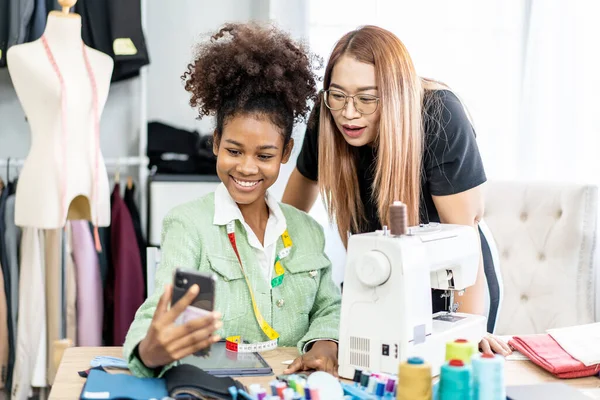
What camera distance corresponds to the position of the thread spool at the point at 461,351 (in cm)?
126

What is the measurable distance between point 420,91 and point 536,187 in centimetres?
98

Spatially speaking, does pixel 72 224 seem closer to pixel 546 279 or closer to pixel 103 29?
pixel 103 29

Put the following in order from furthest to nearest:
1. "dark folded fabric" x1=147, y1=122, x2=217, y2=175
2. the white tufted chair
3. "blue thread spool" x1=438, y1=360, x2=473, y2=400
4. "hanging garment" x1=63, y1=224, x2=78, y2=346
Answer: "dark folded fabric" x1=147, y1=122, x2=217, y2=175, "hanging garment" x1=63, y1=224, x2=78, y2=346, the white tufted chair, "blue thread spool" x1=438, y1=360, x2=473, y2=400

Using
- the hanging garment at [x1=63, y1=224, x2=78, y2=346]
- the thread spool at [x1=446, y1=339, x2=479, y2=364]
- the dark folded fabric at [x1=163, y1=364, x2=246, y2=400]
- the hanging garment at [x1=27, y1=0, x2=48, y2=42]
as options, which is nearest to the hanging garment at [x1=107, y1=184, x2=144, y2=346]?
the hanging garment at [x1=63, y1=224, x2=78, y2=346]

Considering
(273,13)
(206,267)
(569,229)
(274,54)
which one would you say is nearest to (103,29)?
(273,13)

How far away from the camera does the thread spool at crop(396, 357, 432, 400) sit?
1179 mm

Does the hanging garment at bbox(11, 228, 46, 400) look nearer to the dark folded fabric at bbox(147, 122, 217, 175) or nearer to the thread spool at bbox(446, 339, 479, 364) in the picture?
the dark folded fabric at bbox(147, 122, 217, 175)

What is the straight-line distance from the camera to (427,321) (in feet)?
4.78

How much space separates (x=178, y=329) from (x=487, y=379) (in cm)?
50

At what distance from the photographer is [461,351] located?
1268 millimetres

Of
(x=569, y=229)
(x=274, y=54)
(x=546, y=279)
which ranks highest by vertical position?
(x=274, y=54)

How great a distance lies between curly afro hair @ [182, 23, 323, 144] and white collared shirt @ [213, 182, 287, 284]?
16 centimetres

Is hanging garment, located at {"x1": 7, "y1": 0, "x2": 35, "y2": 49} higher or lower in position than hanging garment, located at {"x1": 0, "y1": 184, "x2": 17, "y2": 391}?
higher

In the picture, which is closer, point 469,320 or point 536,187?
point 469,320
